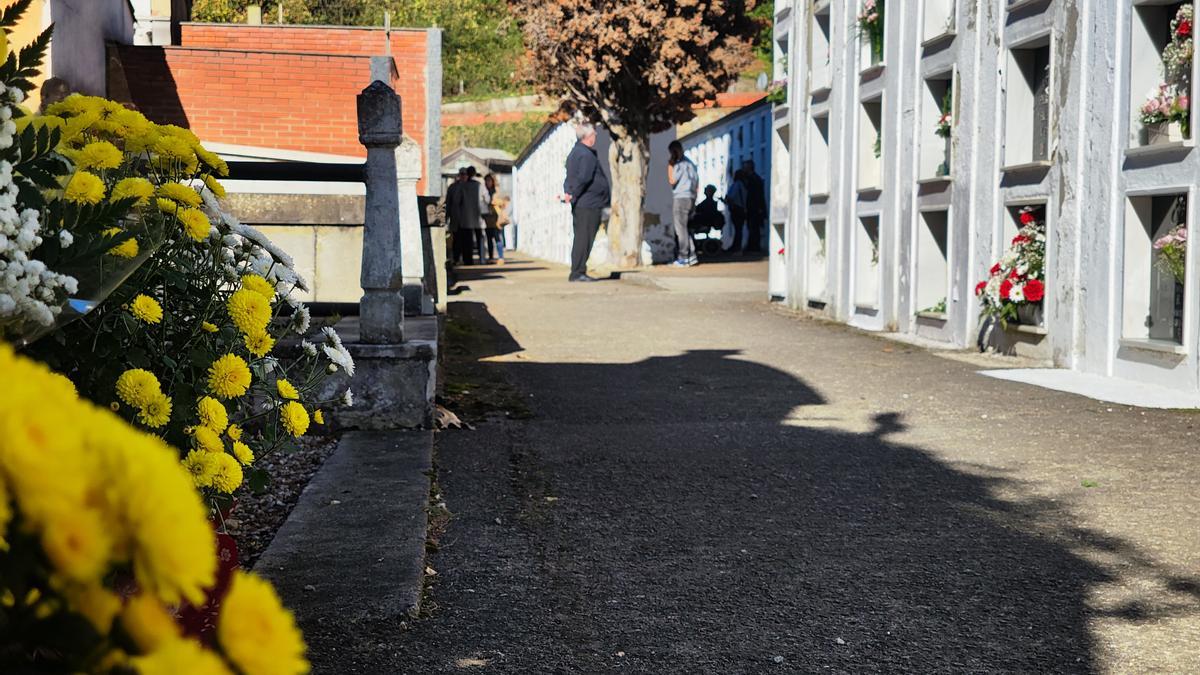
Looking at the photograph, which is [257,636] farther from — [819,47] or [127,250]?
[819,47]

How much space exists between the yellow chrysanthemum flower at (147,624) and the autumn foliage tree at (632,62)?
28.9 meters

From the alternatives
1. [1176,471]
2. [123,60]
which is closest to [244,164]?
[1176,471]

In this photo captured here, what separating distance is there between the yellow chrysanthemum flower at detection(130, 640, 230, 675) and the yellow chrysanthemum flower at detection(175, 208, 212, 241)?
8.25ft

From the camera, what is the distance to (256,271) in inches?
147

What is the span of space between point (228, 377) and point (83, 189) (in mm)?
624

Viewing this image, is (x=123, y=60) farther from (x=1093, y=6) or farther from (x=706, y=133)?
(x=706, y=133)

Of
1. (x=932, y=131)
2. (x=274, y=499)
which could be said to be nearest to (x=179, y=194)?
(x=274, y=499)

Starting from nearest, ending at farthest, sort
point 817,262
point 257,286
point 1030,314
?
point 257,286 < point 1030,314 < point 817,262

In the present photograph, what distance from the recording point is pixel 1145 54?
9.78 meters

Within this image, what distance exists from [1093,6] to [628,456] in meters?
6.05

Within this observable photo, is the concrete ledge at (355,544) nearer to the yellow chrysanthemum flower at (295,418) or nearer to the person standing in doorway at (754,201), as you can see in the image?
the yellow chrysanthemum flower at (295,418)

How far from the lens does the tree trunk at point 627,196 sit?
3045 centimetres

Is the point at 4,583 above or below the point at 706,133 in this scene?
below

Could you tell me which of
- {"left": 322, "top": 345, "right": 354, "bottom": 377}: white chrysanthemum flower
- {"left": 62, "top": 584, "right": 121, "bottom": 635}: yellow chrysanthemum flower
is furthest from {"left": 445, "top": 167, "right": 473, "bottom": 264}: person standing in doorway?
{"left": 62, "top": 584, "right": 121, "bottom": 635}: yellow chrysanthemum flower
